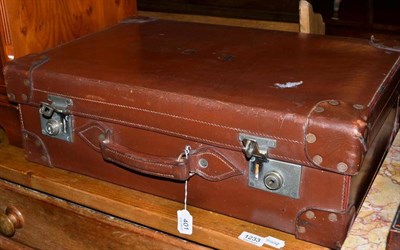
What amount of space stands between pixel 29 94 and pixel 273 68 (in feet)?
1.49

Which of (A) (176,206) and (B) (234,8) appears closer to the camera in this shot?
(A) (176,206)

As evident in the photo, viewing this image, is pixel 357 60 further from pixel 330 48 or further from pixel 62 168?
pixel 62 168

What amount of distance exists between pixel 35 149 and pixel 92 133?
6.5 inches

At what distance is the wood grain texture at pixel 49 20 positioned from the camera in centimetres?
108

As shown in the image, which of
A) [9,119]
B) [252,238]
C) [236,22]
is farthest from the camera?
[236,22]

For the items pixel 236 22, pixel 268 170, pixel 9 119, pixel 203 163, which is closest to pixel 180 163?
pixel 203 163

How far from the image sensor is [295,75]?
91cm

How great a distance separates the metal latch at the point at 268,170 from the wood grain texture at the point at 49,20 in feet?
1.82

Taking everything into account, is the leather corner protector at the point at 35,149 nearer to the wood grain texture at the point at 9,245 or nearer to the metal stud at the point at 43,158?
the metal stud at the point at 43,158

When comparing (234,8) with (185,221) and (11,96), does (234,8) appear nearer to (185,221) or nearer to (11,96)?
(11,96)

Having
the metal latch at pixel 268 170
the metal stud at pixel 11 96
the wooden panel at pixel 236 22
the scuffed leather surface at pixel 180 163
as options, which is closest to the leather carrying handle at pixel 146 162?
the scuffed leather surface at pixel 180 163

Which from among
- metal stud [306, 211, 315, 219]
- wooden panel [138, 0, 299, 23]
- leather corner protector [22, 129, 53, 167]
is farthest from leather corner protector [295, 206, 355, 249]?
wooden panel [138, 0, 299, 23]

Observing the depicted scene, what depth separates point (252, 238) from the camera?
847 millimetres

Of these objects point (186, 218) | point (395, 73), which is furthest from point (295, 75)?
point (186, 218)
